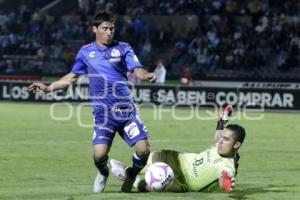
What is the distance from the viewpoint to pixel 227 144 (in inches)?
395

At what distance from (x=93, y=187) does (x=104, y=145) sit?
0.71 meters

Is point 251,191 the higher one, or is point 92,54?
point 92,54

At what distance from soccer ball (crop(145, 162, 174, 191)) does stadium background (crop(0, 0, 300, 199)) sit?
2.99 metres

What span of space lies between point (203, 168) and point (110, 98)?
4.68ft

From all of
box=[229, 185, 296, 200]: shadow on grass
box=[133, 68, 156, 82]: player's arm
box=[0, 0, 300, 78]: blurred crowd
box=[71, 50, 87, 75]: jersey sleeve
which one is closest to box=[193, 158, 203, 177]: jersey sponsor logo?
box=[229, 185, 296, 200]: shadow on grass

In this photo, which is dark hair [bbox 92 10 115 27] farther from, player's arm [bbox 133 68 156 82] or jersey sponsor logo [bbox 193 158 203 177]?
jersey sponsor logo [bbox 193 158 203 177]

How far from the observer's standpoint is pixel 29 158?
14672mm

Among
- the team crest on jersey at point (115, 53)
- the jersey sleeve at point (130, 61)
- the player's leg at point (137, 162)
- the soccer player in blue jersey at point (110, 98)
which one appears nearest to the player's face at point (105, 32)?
the soccer player in blue jersey at point (110, 98)

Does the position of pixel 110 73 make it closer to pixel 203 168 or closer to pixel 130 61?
pixel 130 61

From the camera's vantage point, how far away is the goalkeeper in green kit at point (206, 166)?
392 inches

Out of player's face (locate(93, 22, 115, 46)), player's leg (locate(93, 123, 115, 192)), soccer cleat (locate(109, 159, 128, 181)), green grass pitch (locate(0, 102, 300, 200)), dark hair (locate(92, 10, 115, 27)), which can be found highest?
dark hair (locate(92, 10, 115, 27))

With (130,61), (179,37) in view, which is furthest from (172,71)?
(130,61)

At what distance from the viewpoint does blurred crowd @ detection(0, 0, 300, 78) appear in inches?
1314

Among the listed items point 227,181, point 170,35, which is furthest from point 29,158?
point 170,35
